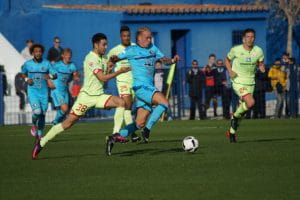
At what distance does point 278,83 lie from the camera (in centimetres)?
3350

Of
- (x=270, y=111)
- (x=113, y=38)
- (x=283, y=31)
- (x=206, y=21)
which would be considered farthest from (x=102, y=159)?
(x=283, y=31)

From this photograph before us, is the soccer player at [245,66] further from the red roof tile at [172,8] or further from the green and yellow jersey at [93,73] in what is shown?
the red roof tile at [172,8]

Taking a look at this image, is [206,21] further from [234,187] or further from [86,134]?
[234,187]

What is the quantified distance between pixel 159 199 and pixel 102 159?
5.23 metres

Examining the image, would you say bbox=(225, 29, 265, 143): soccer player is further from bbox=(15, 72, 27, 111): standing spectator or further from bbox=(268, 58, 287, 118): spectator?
bbox=(15, 72, 27, 111): standing spectator

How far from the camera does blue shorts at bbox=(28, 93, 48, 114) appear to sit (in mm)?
23609

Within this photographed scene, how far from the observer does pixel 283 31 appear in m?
47.2

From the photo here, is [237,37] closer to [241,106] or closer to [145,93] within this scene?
[241,106]

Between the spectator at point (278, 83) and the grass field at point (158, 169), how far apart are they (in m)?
9.04

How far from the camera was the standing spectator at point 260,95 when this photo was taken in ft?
109

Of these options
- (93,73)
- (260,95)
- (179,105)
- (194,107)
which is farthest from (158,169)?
(179,105)

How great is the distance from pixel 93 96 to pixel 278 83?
15429 millimetres

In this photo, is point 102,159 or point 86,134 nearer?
point 102,159

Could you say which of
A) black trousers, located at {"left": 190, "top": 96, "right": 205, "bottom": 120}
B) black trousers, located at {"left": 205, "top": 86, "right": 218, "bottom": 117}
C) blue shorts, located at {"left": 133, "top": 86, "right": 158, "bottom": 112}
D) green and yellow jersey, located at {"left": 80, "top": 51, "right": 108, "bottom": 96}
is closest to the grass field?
blue shorts, located at {"left": 133, "top": 86, "right": 158, "bottom": 112}
